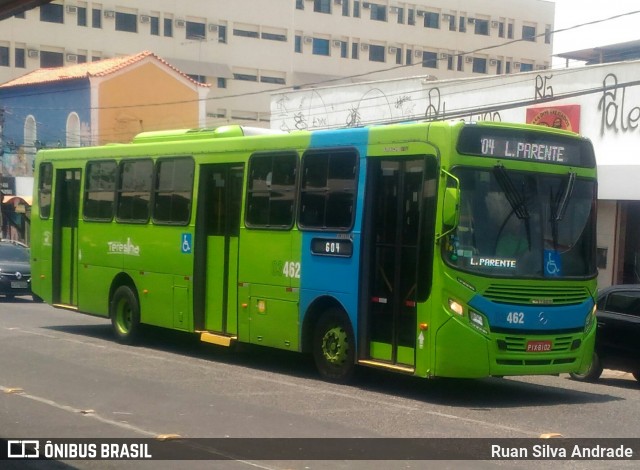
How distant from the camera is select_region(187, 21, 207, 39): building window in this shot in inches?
2741

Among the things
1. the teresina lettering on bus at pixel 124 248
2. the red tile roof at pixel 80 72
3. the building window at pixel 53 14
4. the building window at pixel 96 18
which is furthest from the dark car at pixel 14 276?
the building window at pixel 96 18

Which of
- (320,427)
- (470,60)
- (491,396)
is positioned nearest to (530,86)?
(491,396)

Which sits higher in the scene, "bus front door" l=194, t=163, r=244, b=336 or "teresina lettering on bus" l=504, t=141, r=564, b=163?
"teresina lettering on bus" l=504, t=141, r=564, b=163

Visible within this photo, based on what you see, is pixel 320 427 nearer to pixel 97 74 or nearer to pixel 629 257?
pixel 629 257

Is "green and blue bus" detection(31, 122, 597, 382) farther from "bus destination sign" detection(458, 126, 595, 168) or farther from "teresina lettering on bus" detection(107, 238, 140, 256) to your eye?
"teresina lettering on bus" detection(107, 238, 140, 256)

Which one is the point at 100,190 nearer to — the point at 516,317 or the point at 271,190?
the point at 271,190

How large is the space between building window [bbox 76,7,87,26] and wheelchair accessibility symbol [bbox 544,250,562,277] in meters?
56.8

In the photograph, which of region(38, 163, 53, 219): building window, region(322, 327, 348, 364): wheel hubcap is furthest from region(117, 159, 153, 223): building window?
region(322, 327, 348, 364): wheel hubcap

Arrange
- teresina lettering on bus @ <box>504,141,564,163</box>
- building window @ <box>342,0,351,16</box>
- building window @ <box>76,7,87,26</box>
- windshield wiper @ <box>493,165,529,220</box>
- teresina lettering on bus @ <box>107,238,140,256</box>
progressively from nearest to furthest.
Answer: windshield wiper @ <box>493,165,529,220</box> → teresina lettering on bus @ <box>504,141,564,163</box> → teresina lettering on bus @ <box>107,238,140,256</box> → building window @ <box>76,7,87,26</box> → building window @ <box>342,0,351,16</box>

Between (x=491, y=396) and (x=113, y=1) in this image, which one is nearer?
(x=491, y=396)

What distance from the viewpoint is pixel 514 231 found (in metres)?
12.6

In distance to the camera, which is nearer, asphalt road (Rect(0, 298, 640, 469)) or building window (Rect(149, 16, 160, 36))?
asphalt road (Rect(0, 298, 640, 469))

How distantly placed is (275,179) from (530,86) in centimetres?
1327

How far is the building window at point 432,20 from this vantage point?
80938 mm
